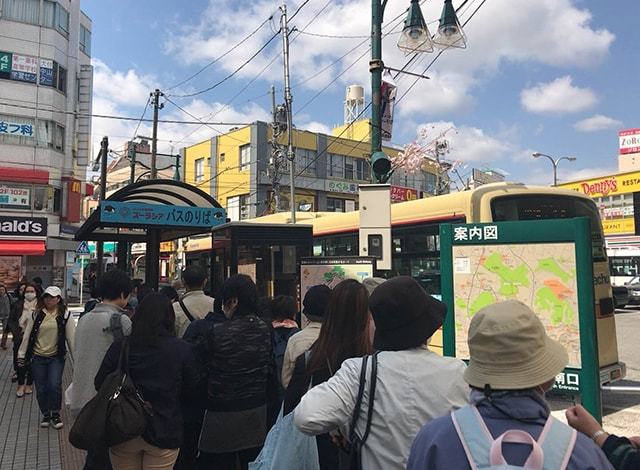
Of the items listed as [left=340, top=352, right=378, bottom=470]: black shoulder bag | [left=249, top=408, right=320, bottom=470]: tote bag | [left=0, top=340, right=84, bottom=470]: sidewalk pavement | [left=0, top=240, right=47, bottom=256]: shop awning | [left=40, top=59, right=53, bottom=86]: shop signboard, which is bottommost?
[left=0, top=340, right=84, bottom=470]: sidewalk pavement

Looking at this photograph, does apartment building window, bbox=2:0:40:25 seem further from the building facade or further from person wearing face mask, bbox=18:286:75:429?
person wearing face mask, bbox=18:286:75:429

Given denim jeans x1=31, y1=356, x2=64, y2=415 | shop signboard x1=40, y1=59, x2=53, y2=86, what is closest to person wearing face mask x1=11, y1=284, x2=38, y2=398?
denim jeans x1=31, y1=356, x2=64, y2=415

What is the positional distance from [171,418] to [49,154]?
1176 inches

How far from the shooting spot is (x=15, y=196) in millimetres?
28031

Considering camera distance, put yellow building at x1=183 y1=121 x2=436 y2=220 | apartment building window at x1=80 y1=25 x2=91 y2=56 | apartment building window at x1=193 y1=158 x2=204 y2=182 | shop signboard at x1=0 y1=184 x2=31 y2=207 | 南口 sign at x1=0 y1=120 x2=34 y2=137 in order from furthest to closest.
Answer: apartment building window at x1=193 y1=158 x2=204 y2=182
yellow building at x1=183 y1=121 x2=436 y2=220
apartment building window at x1=80 y1=25 x2=91 y2=56
南口 sign at x1=0 y1=120 x2=34 y2=137
shop signboard at x1=0 y1=184 x2=31 y2=207

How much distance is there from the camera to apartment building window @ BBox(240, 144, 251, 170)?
37656mm

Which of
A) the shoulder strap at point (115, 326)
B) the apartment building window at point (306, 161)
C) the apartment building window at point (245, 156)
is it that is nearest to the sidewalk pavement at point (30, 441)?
the shoulder strap at point (115, 326)

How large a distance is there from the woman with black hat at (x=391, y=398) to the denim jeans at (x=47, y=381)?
219 inches

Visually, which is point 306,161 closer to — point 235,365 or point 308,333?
point 235,365

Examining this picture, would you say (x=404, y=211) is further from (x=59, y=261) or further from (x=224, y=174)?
(x=224, y=174)

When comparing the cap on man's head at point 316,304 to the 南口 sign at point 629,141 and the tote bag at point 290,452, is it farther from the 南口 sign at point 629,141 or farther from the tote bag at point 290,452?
the 南口 sign at point 629,141

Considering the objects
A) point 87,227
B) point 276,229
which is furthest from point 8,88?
Answer: point 276,229

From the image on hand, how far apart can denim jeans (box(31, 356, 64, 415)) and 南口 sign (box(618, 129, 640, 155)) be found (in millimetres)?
Result: 65155

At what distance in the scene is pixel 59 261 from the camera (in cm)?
2977
